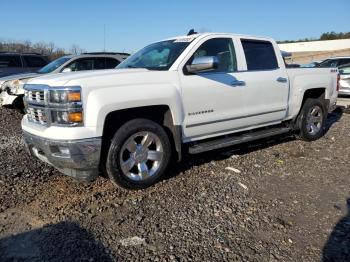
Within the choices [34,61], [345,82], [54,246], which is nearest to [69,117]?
[54,246]

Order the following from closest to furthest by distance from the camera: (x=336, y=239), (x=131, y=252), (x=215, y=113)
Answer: (x=131, y=252), (x=336, y=239), (x=215, y=113)

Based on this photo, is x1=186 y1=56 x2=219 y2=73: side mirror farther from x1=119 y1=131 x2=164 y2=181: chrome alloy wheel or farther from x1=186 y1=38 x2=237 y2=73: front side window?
x1=119 y1=131 x2=164 y2=181: chrome alloy wheel

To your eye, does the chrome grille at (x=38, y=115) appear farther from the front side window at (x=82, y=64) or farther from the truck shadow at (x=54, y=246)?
the front side window at (x=82, y=64)

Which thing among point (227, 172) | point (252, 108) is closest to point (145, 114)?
point (227, 172)

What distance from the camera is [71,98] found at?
13.5ft

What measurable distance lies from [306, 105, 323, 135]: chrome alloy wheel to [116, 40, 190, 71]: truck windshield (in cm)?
310

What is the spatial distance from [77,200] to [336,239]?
110 inches

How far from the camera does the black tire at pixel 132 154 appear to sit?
4441 millimetres

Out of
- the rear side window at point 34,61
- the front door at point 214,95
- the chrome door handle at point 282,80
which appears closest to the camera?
the front door at point 214,95

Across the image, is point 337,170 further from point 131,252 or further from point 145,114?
point 131,252

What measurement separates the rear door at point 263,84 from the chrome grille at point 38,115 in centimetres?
280

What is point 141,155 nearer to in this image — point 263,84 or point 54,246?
point 54,246

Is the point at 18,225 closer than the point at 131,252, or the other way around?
the point at 131,252

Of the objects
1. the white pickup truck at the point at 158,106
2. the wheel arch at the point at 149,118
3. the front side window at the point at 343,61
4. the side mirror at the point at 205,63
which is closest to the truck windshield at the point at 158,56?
the white pickup truck at the point at 158,106
